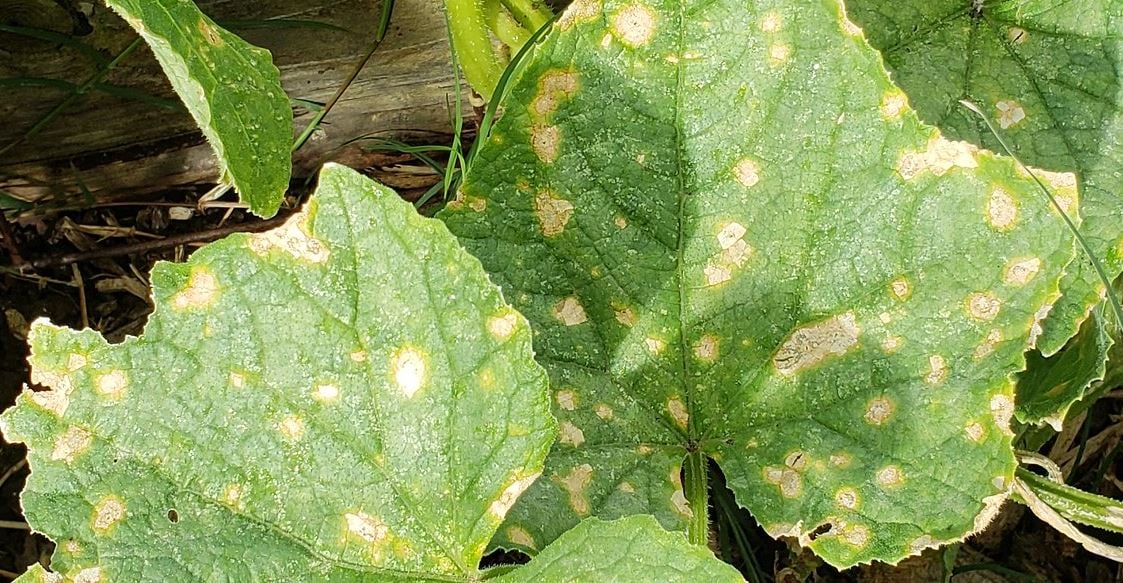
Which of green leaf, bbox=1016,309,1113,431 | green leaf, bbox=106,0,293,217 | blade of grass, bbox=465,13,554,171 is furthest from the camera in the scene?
blade of grass, bbox=465,13,554,171

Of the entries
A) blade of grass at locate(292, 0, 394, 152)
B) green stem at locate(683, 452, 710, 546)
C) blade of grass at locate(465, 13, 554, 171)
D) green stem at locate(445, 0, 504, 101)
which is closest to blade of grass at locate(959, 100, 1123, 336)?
green stem at locate(683, 452, 710, 546)

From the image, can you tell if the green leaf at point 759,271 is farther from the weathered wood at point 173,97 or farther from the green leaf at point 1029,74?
the weathered wood at point 173,97

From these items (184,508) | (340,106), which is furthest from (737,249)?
(340,106)

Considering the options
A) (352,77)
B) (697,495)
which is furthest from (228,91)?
(352,77)

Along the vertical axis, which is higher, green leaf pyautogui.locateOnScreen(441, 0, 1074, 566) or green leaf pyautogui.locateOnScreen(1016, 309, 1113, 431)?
green leaf pyautogui.locateOnScreen(441, 0, 1074, 566)

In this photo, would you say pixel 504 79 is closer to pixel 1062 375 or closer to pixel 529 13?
pixel 529 13

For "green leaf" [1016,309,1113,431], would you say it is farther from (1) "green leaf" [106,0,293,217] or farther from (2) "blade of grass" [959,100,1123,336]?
(1) "green leaf" [106,0,293,217]

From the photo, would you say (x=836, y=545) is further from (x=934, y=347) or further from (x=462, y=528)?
(x=462, y=528)
